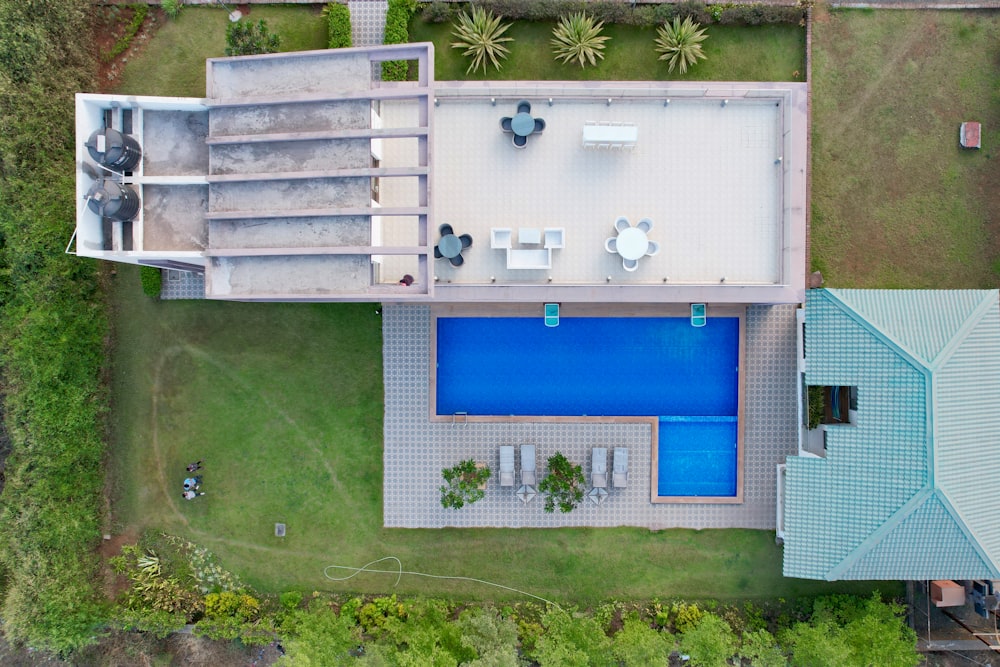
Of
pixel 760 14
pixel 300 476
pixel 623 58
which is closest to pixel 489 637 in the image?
pixel 300 476

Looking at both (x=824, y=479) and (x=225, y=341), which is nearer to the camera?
(x=824, y=479)

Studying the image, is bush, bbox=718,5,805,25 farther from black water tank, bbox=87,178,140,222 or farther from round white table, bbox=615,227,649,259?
black water tank, bbox=87,178,140,222

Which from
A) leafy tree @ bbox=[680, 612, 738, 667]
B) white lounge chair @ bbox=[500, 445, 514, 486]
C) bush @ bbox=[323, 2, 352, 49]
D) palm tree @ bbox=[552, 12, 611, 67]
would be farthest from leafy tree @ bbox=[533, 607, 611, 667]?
bush @ bbox=[323, 2, 352, 49]

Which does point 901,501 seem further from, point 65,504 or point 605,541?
point 65,504

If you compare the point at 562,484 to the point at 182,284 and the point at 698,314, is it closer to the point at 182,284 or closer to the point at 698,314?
the point at 698,314

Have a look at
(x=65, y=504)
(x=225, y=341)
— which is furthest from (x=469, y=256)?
(x=65, y=504)

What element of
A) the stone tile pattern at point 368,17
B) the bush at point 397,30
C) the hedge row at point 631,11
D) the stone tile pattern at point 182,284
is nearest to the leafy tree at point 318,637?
the stone tile pattern at point 182,284

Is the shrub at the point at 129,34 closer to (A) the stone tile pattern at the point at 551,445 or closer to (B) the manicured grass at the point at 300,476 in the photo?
(B) the manicured grass at the point at 300,476
